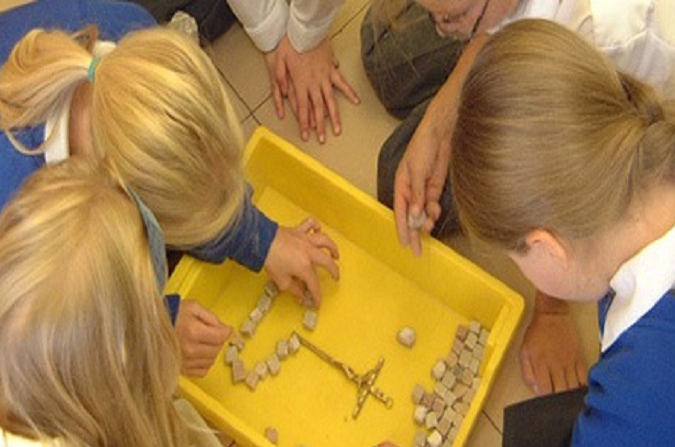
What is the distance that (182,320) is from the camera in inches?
44.3

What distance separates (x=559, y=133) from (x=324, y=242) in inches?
20.7

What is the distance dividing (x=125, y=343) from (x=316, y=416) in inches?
19.9

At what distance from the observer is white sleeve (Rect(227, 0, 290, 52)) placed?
133 cm

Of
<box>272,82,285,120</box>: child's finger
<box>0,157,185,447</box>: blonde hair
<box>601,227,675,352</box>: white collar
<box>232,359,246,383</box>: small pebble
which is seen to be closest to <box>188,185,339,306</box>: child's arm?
<box>232,359,246,383</box>: small pebble

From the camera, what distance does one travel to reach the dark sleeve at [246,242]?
1104 millimetres

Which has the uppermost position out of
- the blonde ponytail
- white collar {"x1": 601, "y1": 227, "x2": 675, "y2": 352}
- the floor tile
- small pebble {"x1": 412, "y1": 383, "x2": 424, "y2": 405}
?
the blonde ponytail

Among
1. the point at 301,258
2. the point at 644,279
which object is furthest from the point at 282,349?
the point at 644,279

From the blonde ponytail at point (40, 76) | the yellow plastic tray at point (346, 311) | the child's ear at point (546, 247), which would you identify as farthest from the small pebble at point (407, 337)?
the blonde ponytail at point (40, 76)

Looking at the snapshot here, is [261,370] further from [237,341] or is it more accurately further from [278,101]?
[278,101]

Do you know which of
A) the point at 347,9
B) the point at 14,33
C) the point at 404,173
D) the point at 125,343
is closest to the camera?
the point at 125,343

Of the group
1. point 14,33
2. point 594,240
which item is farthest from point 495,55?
point 14,33

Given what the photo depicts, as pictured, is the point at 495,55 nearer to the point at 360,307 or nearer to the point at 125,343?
the point at 125,343

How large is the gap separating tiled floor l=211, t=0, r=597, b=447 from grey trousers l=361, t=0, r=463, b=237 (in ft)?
0.11

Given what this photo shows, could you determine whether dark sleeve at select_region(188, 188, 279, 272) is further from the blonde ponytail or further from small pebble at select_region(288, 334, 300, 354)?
the blonde ponytail
